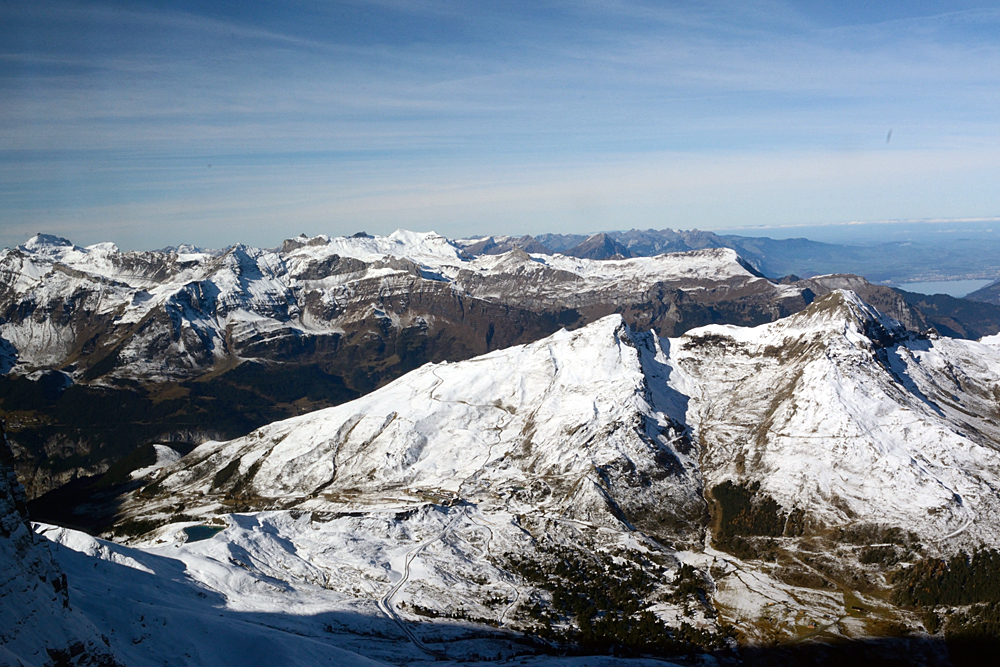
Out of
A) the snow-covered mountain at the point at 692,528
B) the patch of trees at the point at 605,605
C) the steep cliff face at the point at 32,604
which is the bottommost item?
the patch of trees at the point at 605,605

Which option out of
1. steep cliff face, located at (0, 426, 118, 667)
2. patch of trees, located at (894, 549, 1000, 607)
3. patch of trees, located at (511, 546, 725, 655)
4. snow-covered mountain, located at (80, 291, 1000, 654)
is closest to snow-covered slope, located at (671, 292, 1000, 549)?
snow-covered mountain, located at (80, 291, 1000, 654)

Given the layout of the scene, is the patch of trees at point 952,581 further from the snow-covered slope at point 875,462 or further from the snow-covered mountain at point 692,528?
the snow-covered slope at point 875,462

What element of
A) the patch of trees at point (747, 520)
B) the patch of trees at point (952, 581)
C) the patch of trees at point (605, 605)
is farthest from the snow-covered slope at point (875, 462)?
the patch of trees at point (605, 605)

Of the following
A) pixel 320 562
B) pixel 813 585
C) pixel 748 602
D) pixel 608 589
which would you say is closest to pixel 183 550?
pixel 320 562

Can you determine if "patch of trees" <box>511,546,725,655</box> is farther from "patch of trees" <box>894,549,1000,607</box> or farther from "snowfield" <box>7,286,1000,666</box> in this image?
"patch of trees" <box>894,549,1000,607</box>

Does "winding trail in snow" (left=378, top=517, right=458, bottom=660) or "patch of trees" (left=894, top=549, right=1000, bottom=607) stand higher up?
"patch of trees" (left=894, top=549, right=1000, bottom=607)

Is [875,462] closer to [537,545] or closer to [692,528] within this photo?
[692,528]

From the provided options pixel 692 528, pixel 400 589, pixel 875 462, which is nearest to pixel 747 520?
pixel 692 528

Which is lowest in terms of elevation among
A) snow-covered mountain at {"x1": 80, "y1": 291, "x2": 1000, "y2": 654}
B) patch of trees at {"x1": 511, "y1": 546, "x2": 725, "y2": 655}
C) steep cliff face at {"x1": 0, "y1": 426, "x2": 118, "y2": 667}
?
patch of trees at {"x1": 511, "y1": 546, "x2": 725, "y2": 655}
